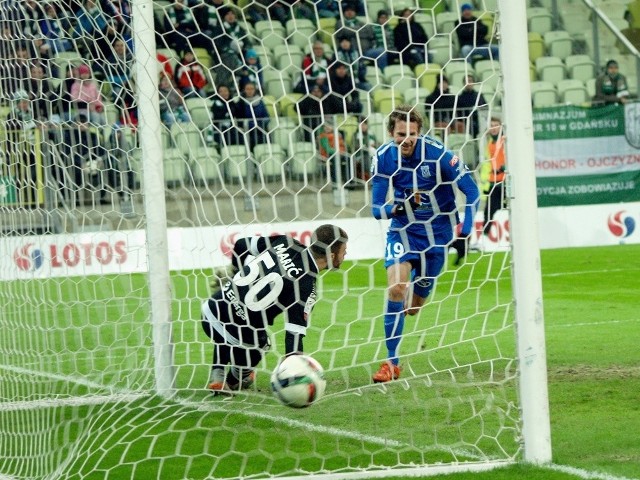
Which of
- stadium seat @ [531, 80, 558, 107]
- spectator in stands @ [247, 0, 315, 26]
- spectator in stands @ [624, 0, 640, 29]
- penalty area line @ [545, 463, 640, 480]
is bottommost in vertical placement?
penalty area line @ [545, 463, 640, 480]

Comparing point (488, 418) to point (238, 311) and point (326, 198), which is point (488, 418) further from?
point (326, 198)

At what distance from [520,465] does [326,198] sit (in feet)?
9.05

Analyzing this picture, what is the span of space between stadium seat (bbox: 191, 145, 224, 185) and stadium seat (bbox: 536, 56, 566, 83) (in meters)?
9.98

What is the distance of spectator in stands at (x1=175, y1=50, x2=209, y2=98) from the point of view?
235 inches

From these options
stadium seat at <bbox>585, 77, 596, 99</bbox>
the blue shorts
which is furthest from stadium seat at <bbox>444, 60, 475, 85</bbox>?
stadium seat at <bbox>585, 77, 596, 99</bbox>

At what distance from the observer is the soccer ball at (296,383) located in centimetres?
489

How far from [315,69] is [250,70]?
611mm

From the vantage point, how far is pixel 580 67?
703 inches

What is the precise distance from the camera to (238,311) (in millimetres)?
6258

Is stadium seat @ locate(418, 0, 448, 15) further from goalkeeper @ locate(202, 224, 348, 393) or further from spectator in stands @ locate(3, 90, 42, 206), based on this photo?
spectator in stands @ locate(3, 90, 42, 206)

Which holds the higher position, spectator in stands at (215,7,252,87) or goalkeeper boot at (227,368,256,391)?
spectator in stands at (215,7,252,87)

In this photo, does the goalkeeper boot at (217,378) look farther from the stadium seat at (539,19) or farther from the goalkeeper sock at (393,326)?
the stadium seat at (539,19)

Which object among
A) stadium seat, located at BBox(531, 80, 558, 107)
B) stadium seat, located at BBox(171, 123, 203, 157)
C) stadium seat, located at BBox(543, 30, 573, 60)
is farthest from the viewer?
stadium seat, located at BBox(543, 30, 573, 60)

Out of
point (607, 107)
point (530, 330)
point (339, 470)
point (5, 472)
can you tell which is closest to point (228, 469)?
point (339, 470)
